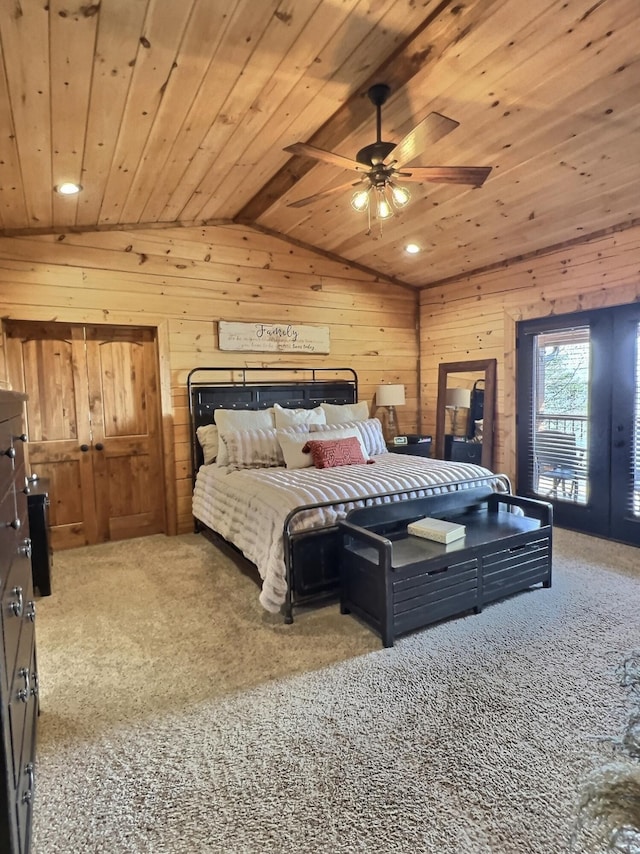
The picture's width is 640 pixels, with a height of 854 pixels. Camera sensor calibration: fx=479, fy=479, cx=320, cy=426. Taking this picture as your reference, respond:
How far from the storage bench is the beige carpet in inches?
5.1

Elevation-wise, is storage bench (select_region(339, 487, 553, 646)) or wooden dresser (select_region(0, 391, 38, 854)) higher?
wooden dresser (select_region(0, 391, 38, 854))

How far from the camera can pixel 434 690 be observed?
220 centimetres

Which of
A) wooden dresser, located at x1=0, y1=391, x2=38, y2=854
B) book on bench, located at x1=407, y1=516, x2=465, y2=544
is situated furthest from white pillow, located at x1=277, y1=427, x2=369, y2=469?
wooden dresser, located at x1=0, y1=391, x2=38, y2=854

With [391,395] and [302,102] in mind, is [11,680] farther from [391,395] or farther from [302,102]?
[391,395]

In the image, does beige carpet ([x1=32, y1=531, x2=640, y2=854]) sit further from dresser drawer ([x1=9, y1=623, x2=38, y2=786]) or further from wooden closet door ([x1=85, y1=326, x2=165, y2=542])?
wooden closet door ([x1=85, y1=326, x2=165, y2=542])

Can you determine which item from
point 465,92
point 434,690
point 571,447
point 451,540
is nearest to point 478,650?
point 434,690

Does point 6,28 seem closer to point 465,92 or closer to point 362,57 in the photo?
point 362,57

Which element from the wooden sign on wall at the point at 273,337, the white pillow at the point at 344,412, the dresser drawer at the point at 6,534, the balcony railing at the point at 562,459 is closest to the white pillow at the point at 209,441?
the wooden sign on wall at the point at 273,337

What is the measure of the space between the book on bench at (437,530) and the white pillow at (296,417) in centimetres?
179

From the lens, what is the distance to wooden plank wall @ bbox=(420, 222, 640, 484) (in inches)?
162

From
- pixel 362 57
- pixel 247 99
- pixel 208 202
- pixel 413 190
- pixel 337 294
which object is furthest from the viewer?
pixel 337 294

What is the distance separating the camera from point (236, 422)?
14.5ft

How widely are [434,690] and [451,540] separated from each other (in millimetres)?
922

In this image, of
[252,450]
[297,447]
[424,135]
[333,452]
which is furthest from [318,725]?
[424,135]
